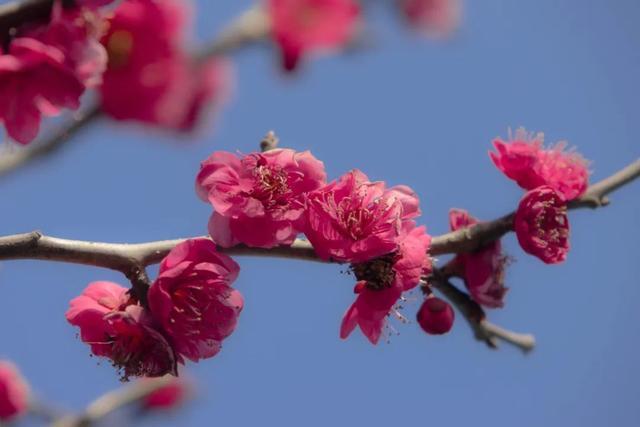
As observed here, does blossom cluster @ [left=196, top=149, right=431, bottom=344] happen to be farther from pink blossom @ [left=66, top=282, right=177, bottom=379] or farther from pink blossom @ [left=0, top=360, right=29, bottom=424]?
pink blossom @ [left=0, top=360, right=29, bottom=424]

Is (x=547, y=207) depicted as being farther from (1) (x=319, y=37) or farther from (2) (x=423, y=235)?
(1) (x=319, y=37)

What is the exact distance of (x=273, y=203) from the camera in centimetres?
108

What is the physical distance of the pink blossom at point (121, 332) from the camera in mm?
1031

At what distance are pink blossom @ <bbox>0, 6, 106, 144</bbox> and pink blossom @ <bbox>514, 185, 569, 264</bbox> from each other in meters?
0.75

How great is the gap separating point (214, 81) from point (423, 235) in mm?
982

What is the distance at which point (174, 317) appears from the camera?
1.05 meters

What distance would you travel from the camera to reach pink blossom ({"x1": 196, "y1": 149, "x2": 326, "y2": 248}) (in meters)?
1.06

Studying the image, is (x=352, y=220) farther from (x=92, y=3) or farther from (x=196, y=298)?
(x=92, y=3)

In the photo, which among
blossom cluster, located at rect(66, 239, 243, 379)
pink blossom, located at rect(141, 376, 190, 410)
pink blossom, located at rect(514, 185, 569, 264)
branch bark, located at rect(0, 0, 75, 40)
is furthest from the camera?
pink blossom, located at rect(141, 376, 190, 410)

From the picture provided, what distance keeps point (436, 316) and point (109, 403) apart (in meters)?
1.54

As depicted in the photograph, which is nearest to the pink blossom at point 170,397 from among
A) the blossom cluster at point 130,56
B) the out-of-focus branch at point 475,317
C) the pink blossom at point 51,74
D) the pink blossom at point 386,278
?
the blossom cluster at point 130,56

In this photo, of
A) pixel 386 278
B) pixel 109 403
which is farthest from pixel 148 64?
pixel 109 403

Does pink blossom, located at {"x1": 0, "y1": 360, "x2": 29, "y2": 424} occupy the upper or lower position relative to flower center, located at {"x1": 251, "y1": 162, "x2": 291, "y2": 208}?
upper

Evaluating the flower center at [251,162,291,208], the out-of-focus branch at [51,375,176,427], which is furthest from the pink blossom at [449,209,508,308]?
the out-of-focus branch at [51,375,176,427]
